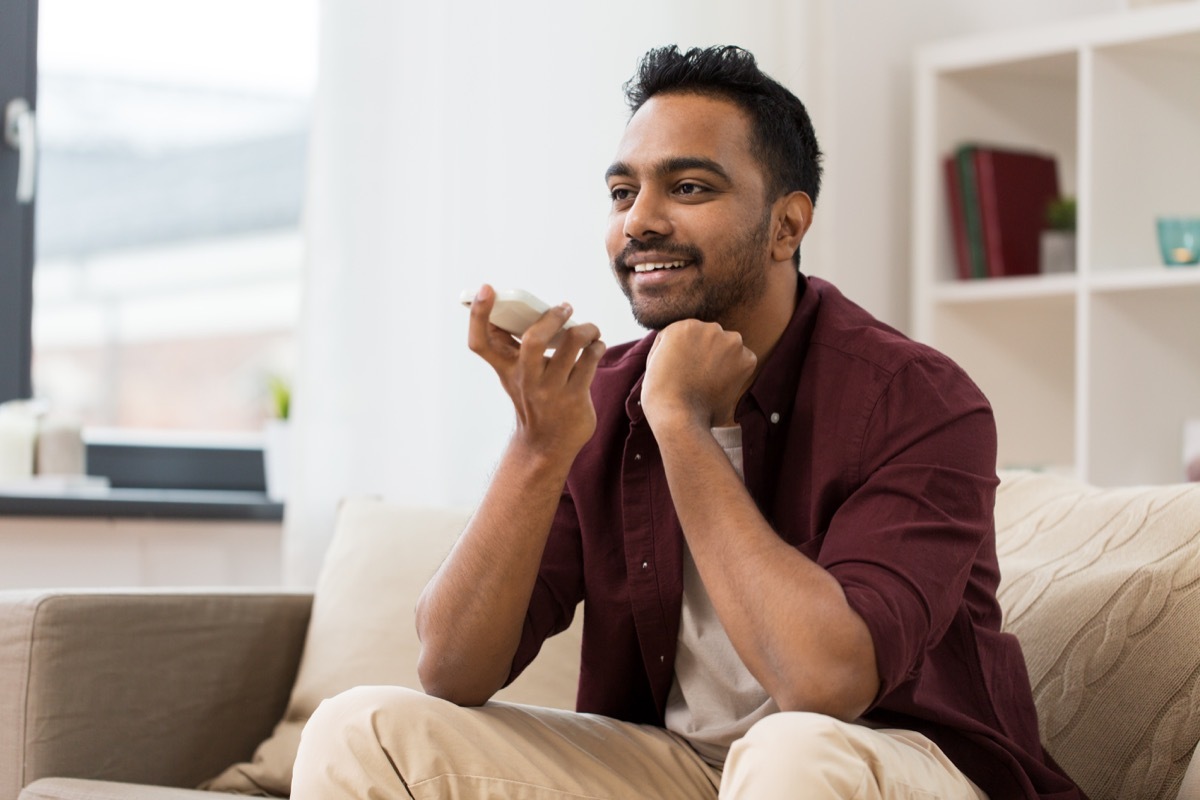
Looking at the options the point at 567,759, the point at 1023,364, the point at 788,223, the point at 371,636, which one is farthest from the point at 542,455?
the point at 1023,364

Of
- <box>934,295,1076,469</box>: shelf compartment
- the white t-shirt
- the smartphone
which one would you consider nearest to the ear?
the white t-shirt

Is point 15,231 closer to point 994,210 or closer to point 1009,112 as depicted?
point 994,210

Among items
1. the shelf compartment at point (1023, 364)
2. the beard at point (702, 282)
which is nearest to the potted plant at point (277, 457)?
the beard at point (702, 282)

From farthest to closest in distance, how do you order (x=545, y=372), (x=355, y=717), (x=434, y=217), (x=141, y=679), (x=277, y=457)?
(x=277, y=457)
(x=434, y=217)
(x=141, y=679)
(x=545, y=372)
(x=355, y=717)

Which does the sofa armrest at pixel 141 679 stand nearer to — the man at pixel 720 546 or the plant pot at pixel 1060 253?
the man at pixel 720 546

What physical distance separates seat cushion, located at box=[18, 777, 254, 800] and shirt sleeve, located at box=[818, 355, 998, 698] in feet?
2.62

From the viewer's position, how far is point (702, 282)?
5.31ft

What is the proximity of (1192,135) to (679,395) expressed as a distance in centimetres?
189

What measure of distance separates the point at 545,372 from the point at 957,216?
69.7 inches

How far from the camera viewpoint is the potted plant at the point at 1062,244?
117 inches

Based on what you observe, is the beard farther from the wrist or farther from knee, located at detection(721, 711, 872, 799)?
knee, located at detection(721, 711, 872, 799)

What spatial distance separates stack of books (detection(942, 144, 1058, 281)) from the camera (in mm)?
2979

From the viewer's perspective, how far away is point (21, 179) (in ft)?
8.64

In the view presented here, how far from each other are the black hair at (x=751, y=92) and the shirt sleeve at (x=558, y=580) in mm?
445
